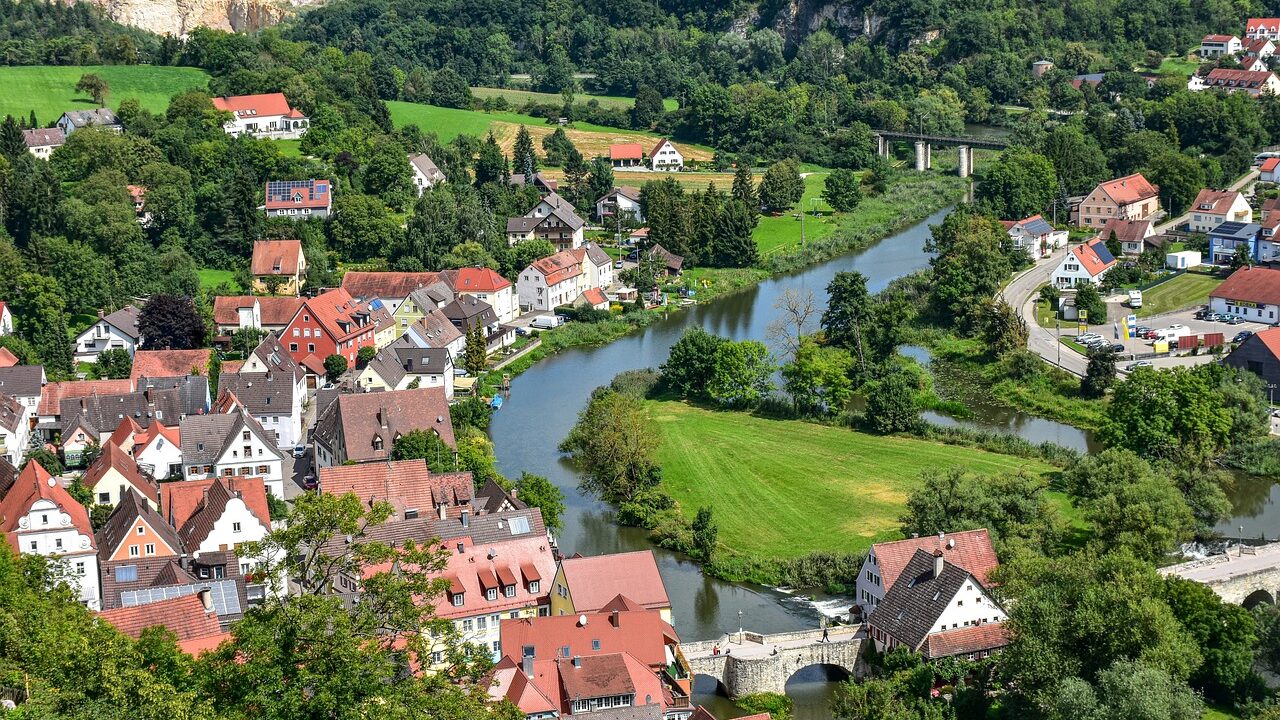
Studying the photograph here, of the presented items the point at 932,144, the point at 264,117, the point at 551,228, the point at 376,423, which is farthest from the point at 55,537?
the point at 932,144

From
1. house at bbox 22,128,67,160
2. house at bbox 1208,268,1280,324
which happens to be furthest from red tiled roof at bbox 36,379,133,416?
house at bbox 1208,268,1280,324

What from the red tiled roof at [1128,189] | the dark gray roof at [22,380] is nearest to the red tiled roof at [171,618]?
the dark gray roof at [22,380]

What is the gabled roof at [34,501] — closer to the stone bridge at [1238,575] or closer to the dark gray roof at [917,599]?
the dark gray roof at [917,599]

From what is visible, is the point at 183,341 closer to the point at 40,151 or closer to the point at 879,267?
the point at 40,151

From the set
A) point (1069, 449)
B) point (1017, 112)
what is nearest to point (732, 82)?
point (1017, 112)

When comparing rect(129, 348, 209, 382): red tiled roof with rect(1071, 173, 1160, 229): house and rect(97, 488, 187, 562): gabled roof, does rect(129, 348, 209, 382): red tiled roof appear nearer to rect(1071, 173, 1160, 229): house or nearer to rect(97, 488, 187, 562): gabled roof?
rect(97, 488, 187, 562): gabled roof

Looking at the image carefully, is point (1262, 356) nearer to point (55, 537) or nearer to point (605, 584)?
point (605, 584)
